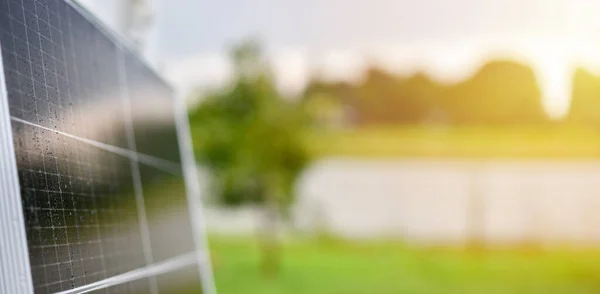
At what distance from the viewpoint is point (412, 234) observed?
306 inches

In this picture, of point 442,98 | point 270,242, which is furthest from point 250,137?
point 442,98

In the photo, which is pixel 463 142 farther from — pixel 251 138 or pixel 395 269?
pixel 251 138

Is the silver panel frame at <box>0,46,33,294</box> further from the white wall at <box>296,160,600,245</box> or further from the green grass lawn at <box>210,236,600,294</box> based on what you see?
the green grass lawn at <box>210,236,600,294</box>

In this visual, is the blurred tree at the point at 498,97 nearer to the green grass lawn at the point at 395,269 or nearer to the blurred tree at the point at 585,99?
the blurred tree at the point at 585,99

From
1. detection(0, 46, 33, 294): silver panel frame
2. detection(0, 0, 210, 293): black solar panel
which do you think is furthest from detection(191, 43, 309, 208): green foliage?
detection(0, 46, 33, 294): silver panel frame

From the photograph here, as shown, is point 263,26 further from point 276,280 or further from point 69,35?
point 69,35

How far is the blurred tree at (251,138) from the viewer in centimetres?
734

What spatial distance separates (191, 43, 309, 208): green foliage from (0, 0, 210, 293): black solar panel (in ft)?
14.5

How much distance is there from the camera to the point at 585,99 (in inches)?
286

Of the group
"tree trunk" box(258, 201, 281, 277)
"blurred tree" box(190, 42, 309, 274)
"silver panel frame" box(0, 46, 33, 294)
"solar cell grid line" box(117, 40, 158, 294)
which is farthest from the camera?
"tree trunk" box(258, 201, 281, 277)

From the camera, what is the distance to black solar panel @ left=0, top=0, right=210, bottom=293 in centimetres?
135

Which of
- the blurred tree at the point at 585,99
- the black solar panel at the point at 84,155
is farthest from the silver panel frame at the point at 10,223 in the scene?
the blurred tree at the point at 585,99

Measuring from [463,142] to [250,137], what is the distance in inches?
68.4

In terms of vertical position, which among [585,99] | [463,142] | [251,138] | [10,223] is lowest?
[10,223]
